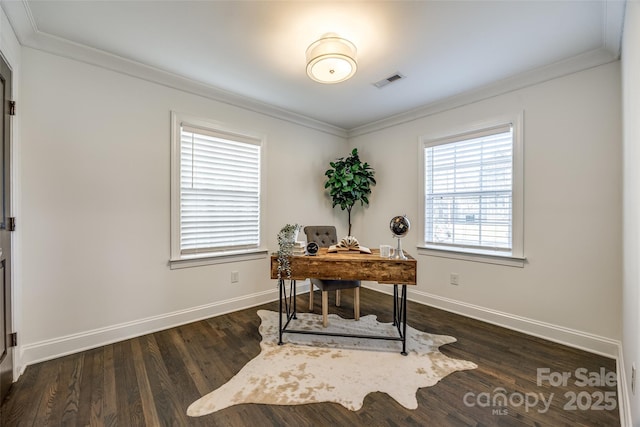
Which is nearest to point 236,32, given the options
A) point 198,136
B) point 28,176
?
point 198,136

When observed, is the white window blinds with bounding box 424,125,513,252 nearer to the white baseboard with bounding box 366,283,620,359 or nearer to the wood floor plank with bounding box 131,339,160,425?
the white baseboard with bounding box 366,283,620,359

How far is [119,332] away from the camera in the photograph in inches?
100

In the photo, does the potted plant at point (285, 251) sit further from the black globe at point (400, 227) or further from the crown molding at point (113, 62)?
the crown molding at point (113, 62)

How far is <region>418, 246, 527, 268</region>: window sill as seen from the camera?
9.36 ft

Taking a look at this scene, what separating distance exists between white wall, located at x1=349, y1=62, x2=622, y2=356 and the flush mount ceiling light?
6.07 feet

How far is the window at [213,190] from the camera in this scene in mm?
2928

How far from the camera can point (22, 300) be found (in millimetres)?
2113

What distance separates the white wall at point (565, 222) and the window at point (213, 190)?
260 cm

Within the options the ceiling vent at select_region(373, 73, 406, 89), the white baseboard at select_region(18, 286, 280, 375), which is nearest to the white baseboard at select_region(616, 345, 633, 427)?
the ceiling vent at select_region(373, 73, 406, 89)

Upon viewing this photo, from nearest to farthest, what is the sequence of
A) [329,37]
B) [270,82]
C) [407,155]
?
[329,37] < [270,82] < [407,155]

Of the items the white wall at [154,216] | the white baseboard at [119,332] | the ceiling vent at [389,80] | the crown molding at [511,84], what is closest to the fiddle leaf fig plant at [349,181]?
the crown molding at [511,84]

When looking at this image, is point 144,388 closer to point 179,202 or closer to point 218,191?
point 179,202

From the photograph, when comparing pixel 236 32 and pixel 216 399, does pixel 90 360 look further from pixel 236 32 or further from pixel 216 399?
pixel 236 32

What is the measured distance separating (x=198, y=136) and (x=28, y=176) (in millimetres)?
1426
